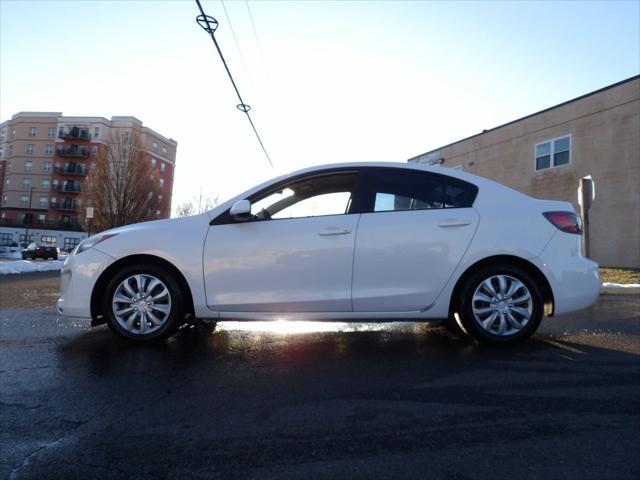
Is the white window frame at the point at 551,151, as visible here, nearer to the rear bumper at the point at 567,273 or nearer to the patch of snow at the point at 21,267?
the rear bumper at the point at 567,273

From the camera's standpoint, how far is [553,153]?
19.8 metres

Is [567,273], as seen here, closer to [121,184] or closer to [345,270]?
[345,270]

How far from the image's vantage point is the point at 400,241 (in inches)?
139

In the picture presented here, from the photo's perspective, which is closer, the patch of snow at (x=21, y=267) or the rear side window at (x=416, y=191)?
the rear side window at (x=416, y=191)

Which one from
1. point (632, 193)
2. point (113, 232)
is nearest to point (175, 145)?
point (632, 193)

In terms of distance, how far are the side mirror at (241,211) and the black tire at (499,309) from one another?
196cm

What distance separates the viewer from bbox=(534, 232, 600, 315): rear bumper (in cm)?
358

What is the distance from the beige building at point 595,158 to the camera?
16312mm

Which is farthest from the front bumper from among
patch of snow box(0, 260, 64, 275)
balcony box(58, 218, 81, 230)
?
Result: balcony box(58, 218, 81, 230)

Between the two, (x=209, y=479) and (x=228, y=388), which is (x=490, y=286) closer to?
(x=228, y=388)

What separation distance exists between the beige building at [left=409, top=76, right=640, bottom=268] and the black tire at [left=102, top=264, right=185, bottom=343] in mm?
18242

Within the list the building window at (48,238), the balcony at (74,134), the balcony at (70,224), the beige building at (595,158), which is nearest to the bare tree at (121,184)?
the beige building at (595,158)

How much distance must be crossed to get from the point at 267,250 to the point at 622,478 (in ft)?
8.72

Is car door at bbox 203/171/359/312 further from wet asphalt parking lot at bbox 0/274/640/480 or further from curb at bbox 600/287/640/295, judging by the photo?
curb at bbox 600/287/640/295
